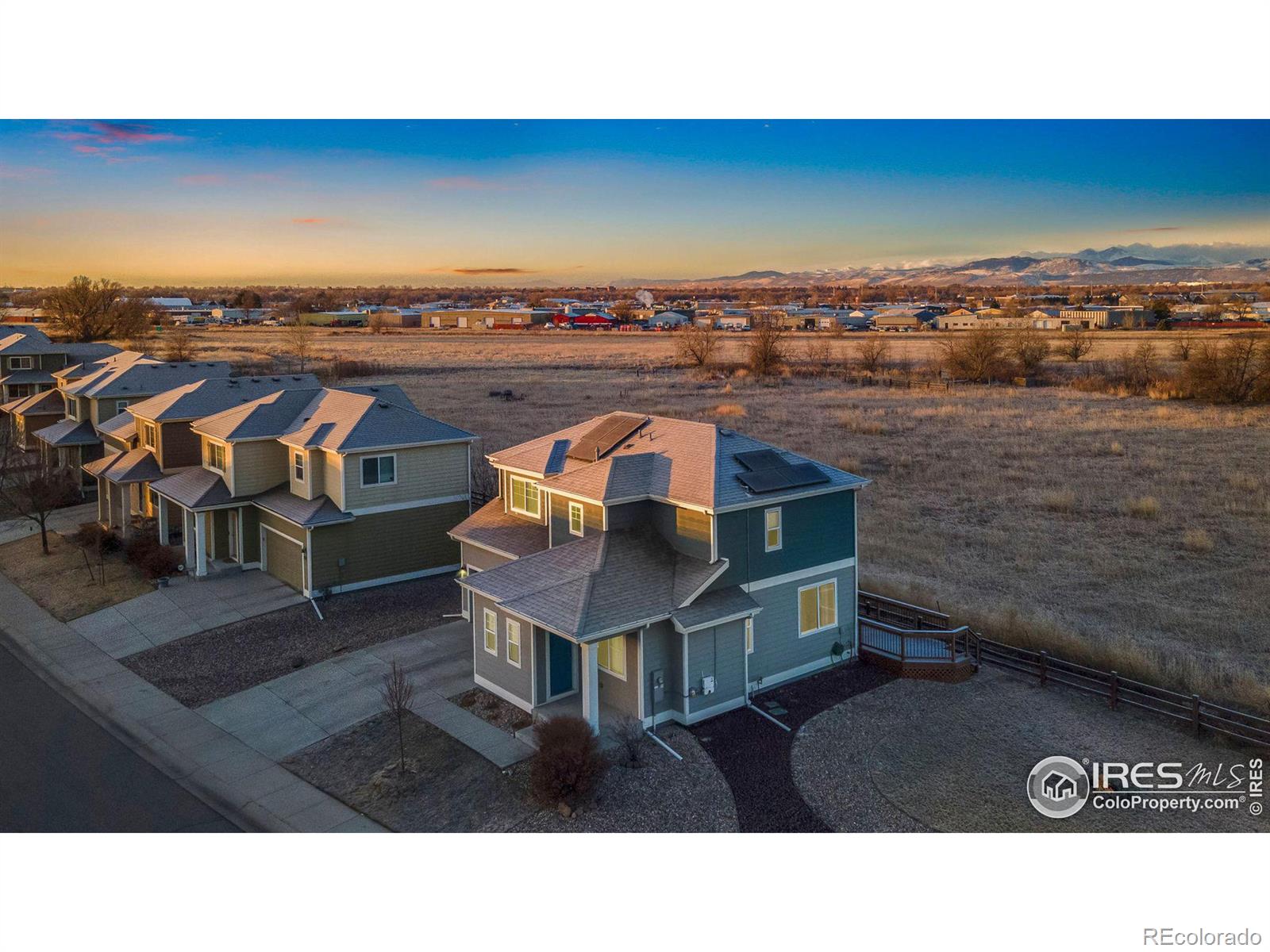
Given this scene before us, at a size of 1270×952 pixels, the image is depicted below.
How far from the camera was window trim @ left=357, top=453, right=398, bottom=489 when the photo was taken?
22.0m

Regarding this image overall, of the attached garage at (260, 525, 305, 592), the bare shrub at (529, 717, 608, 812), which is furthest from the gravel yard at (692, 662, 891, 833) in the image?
the attached garage at (260, 525, 305, 592)

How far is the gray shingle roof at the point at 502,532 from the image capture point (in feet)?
61.1

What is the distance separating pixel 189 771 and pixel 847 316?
320ft

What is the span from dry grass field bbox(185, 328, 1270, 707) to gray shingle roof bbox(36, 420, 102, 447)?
15775mm

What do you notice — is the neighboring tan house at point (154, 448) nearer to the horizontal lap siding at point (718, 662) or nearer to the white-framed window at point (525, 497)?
the white-framed window at point (525, 497)

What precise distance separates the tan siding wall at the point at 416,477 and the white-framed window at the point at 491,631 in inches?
288

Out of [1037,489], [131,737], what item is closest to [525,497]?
[131,737]

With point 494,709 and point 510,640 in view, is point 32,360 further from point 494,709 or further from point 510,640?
point 494,709

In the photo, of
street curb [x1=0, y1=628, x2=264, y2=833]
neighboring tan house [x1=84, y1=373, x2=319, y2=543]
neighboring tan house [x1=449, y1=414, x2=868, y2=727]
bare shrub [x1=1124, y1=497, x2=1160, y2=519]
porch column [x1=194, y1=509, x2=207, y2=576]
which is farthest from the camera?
bare shrub [x1=1124, y1=497, x2=1160, y2=519]

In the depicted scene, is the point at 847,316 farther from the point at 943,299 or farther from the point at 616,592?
the point at 616,592

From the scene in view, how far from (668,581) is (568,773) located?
170 inches

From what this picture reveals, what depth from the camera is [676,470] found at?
16.9 meters

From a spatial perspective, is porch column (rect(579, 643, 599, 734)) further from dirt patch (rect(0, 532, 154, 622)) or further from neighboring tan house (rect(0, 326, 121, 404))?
neighboring tan house (rect(0, 326, 121, 404))
